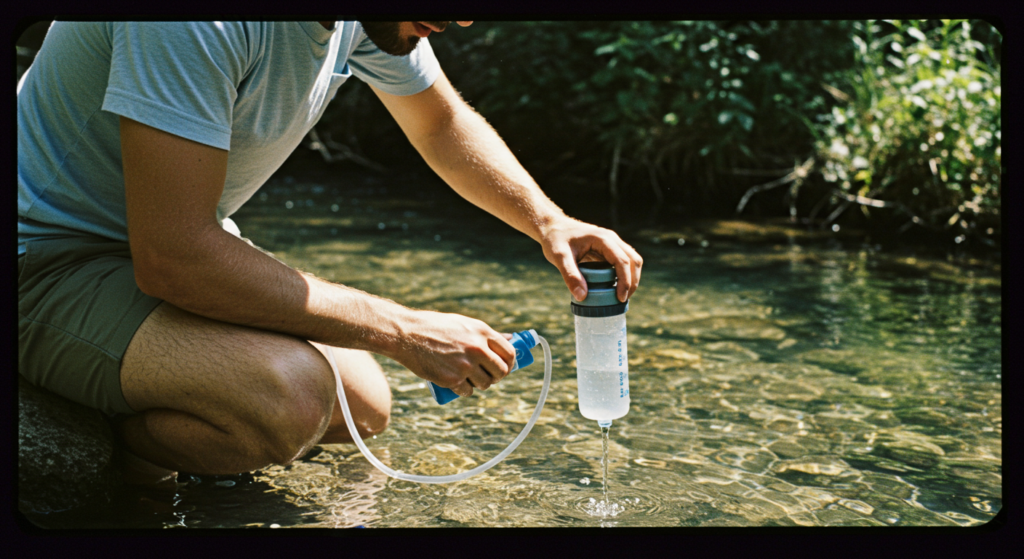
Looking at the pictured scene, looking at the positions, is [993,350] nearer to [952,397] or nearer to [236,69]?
[952,397]

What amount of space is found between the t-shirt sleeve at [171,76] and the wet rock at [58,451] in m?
0.76

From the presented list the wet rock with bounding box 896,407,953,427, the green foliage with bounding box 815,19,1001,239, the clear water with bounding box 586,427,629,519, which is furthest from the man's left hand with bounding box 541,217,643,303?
the green foliage with bounding box 815,19,1001,239

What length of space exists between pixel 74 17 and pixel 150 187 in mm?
333

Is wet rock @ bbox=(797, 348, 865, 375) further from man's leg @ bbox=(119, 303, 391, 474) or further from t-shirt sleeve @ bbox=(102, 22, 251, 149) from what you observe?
t-shirt sleeve @ bbox=(102, 22, 251, 149)

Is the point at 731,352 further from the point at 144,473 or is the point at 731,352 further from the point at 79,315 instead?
the point at 79,315

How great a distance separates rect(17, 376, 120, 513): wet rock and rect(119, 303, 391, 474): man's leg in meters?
0.09

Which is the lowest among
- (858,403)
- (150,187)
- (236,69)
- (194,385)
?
(858,403)

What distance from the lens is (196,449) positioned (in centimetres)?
216

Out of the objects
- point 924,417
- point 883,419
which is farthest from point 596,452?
point 924,417

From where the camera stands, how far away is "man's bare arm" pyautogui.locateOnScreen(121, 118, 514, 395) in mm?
1870

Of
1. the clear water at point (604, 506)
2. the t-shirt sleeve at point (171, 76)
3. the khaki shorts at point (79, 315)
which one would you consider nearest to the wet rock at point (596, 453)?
the clear water at point (604, 506)

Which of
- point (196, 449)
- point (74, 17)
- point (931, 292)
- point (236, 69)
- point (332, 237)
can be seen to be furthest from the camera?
point (332, 237)

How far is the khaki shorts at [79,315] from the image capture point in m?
2.10

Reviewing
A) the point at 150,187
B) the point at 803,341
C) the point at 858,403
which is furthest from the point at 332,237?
the point at 150,187
